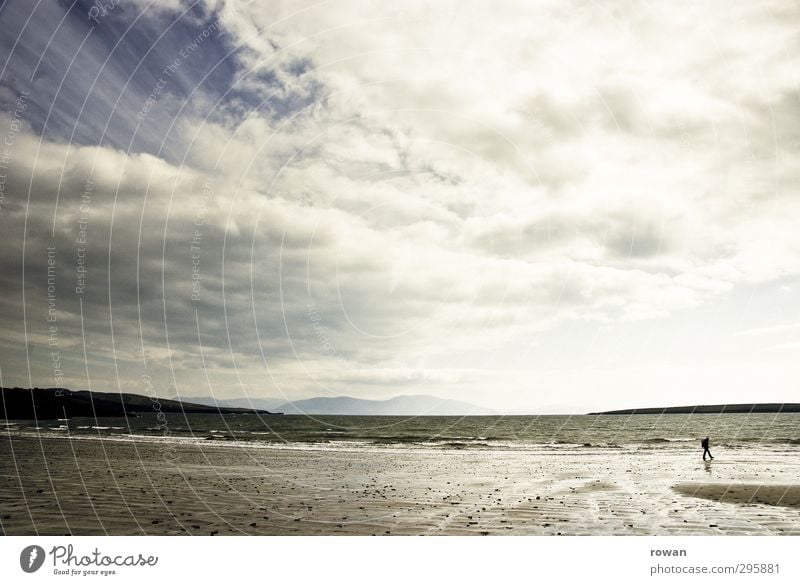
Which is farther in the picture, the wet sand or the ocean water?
the ocean water

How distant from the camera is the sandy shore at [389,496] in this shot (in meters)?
17.5

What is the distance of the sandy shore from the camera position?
1745cm
